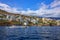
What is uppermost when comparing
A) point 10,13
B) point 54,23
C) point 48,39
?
point 10,13

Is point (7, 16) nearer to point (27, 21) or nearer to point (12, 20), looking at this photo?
point (12, 20)

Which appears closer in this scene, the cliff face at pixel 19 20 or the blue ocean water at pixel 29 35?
the blue ocean water at pixel 29 35

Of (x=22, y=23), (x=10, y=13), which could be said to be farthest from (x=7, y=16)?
(x=22, y=23)

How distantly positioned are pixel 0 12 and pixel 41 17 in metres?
3.98

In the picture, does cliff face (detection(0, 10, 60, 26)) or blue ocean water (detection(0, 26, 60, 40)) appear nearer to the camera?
blue ocean water (detection(0, 26, 60, 40))

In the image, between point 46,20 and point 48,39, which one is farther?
point 46,20

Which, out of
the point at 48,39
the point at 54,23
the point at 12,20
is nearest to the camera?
the point at 48,39

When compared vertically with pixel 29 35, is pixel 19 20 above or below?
above

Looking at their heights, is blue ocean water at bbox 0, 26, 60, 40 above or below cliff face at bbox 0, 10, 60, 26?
below

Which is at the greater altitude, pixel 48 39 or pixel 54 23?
pixel 54 23

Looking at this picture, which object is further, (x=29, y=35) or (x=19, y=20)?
(x=19, y=20)

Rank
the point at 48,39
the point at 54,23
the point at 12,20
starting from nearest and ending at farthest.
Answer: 1. the point at 48,39
2. the point at 12,20
3. the point at 54,23

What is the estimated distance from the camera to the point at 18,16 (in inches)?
666

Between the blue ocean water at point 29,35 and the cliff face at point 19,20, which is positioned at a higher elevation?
the cliff face at point 19,20
